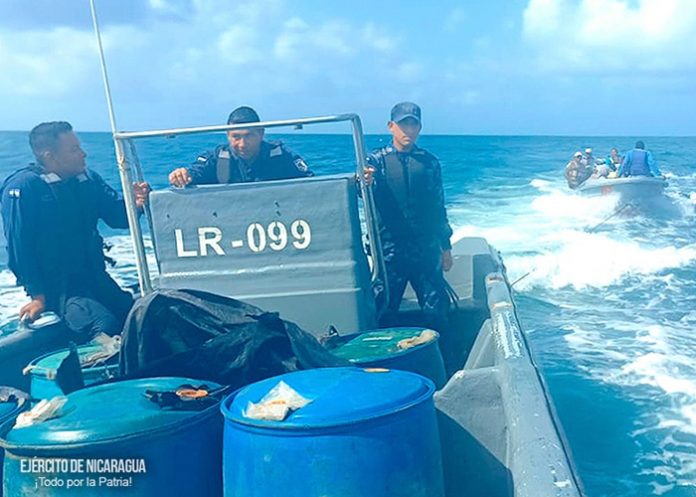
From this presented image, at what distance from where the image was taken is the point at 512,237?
19.5m

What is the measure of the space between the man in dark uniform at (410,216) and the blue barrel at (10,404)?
2.59 meters

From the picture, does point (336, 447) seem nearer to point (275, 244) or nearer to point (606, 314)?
point (275, 244)

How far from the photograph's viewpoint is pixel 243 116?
502 centimetres

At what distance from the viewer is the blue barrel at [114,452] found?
2.50 metres

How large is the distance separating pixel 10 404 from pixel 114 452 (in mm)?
964

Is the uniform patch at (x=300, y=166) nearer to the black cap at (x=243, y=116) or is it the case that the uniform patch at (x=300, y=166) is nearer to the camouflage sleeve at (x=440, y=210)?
the black cap at (x=243, y=116)

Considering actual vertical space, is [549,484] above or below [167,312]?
below

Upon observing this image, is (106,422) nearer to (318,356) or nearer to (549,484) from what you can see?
(318,356)

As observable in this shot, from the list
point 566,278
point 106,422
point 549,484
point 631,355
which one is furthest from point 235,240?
point 566,278

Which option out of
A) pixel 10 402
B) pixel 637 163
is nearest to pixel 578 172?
pixel 637 163

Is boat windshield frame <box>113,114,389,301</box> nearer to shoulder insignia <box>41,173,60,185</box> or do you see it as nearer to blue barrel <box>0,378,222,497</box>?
shoulder insignia <box>41,173,60,185</box>

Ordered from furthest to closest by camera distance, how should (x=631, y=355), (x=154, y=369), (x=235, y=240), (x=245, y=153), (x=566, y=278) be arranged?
1. (x=566, y=278)
2. (x=631, y=355)
3. (x=245, y=153)
4. (x=235, y=240)
5. (x=154, y=369)

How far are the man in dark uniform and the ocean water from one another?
100 centimetres

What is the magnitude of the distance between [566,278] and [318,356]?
12234mm
